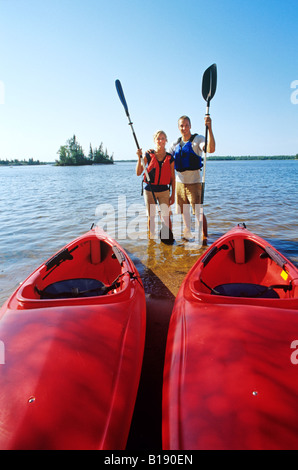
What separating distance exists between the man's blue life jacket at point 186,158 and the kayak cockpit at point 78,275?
231 centimetres

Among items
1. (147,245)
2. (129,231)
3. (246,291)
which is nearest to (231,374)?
(246,291)

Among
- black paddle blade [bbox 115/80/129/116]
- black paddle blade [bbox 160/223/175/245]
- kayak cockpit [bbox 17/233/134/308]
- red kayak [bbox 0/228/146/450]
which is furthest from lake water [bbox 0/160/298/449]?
black paddle blade [bbox 115/80/129/116]

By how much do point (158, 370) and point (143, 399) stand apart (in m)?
0.31

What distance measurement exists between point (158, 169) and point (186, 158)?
1.88 feet

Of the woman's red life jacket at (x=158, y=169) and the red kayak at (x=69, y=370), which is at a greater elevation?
the woman's red life jacket at (x=158, y=169)

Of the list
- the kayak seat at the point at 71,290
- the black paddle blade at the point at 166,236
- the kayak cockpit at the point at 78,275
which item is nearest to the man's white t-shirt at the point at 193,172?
the black paddle blade at the point at 166,236

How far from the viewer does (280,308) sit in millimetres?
1951

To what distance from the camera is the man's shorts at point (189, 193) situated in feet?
17.3

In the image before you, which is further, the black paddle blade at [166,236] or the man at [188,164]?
the black paddle blade at [166,236]

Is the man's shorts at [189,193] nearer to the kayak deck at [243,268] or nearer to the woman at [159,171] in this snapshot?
the woman at [159,171]

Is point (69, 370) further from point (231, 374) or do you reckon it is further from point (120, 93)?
point (120, 93)

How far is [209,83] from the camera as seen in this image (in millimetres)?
4906

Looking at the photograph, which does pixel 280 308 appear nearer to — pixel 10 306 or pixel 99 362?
pixel 99 362
